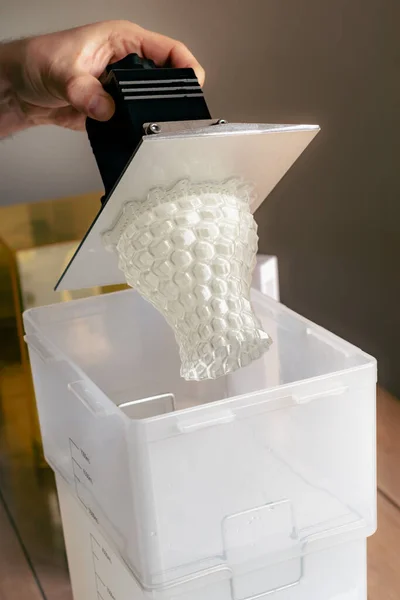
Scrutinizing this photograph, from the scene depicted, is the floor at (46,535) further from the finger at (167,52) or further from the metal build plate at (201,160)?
the finger at (167,52)

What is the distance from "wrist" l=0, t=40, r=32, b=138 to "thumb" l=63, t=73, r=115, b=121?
0.45ft

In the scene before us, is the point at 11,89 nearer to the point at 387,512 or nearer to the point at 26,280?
the point at 26,280

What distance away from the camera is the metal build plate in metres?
0.44

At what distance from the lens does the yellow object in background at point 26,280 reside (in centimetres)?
70

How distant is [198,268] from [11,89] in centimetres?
34

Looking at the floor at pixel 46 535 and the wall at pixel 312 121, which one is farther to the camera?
the wall at pixel 312 121

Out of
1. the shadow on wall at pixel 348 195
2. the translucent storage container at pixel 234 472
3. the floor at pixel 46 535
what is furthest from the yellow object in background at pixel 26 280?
the shadow on wall at pixel 348 195

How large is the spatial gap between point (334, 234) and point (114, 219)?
483mm

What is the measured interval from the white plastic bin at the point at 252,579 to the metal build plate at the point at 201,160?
209 mm

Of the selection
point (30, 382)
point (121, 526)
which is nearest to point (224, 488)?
point (121, 526)

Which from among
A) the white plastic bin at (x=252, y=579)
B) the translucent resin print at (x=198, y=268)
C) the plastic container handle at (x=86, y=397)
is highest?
the translucent resin print at (x=198, y=268)

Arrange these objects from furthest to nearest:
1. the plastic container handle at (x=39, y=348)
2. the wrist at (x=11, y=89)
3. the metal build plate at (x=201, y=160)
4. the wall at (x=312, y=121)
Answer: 1. the wall at (x=312, y=121)
2. the wrist at (x=11, y=89)
3. the plastic container handle at (x=39, y=348)
4. the metal build plate at (x=201, y=160)

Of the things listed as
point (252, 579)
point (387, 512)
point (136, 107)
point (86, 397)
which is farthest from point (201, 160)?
point (387, 512)

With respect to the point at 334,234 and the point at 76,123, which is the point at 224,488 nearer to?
the point at 76,123
